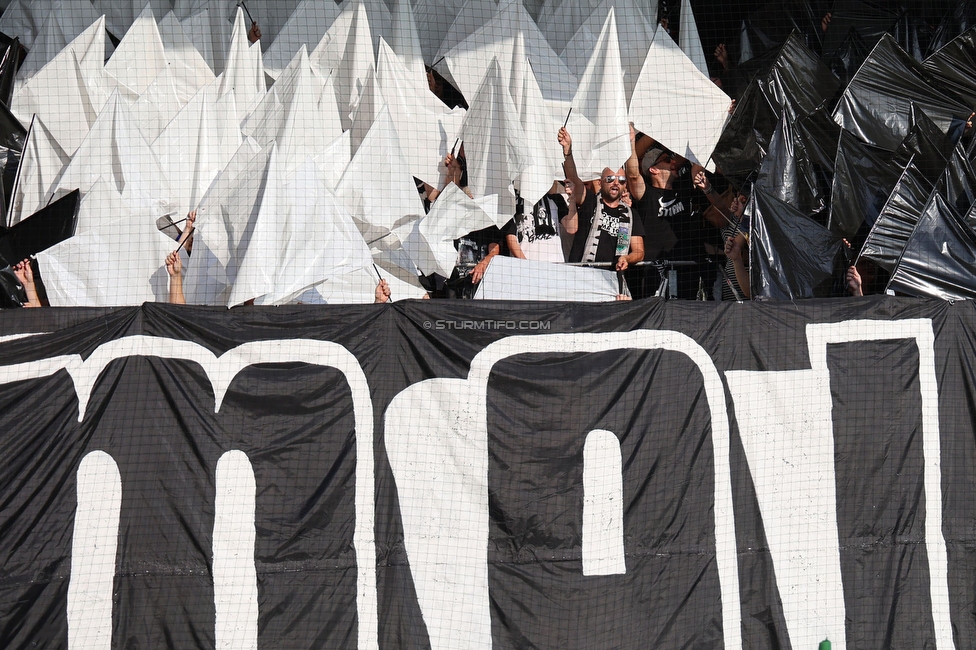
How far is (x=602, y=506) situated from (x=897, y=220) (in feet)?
10.1

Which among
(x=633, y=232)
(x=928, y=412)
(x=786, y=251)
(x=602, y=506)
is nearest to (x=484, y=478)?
(x=602, y=506)

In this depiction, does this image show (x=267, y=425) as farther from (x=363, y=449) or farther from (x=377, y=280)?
(x=377, y=280)

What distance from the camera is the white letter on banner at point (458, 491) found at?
5.47 metres

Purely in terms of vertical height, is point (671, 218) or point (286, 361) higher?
point (671, 218)

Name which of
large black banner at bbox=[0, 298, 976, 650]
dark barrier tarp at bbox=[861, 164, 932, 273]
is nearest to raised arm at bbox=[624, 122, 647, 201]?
dark barrier tarp at bbox=[861, 164, 932, 273]

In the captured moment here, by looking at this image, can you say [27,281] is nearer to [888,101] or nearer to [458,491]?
[458,491]

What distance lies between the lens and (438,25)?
30.2 ft

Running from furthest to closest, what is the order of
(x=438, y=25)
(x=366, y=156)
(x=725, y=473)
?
(x=438, y=25) → (x=366, y=156) → (x=725, y=473)

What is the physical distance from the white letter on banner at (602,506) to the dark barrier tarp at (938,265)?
2407 millimetres

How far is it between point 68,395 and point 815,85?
6.49 m

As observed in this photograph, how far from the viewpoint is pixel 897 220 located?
21.7 ft

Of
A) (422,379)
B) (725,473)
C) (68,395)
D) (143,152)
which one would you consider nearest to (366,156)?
(143,152)

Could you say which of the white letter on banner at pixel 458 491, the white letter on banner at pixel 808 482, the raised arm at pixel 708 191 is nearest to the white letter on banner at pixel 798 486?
the white letter on banner at pixel 808 482

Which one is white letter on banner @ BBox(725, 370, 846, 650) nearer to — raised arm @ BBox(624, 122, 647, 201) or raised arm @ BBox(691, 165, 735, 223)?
raised arm @ BBox(691, 165, 735, 223)
